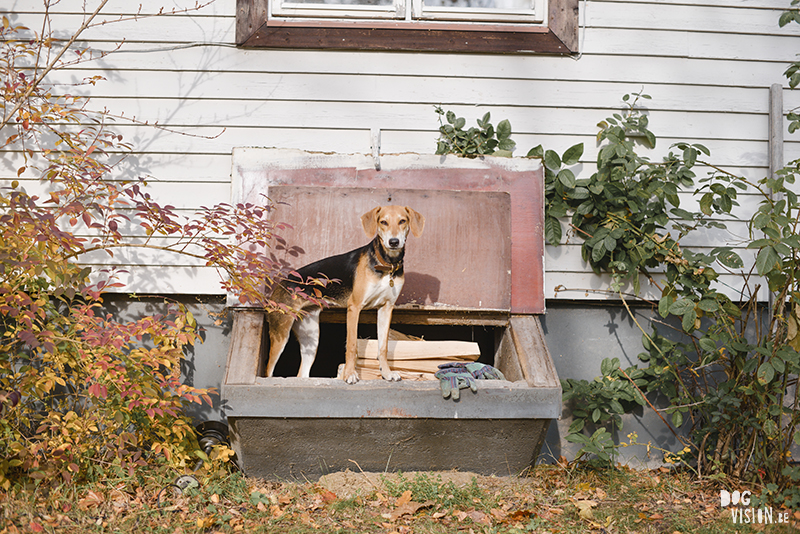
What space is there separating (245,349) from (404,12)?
241 cm

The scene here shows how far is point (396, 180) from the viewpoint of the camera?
381 centimetres

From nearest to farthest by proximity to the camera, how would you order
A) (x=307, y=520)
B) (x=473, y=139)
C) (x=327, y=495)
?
1. (x=307, y=520)
2. (x=327, y=495)
3. (x=473, y=139)

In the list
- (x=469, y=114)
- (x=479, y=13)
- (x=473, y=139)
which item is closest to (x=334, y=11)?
(x=479, y=13)

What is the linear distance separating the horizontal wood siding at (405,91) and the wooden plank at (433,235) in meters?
0.43

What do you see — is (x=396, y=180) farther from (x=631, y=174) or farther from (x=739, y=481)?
(x=739, y=481)

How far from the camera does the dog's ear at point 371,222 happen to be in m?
3.28

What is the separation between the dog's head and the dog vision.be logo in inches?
87.4

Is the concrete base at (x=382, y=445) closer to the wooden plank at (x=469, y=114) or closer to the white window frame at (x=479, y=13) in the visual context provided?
the wooden plank at (x=469, y=114)

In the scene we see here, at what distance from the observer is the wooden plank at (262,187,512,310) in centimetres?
361

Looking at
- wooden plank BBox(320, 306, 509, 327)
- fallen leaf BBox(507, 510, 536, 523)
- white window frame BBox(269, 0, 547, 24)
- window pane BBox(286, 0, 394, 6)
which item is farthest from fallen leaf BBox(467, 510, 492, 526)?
window pane BBox(286, 0, 394, 6)

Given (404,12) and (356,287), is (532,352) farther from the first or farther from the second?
(404,12)

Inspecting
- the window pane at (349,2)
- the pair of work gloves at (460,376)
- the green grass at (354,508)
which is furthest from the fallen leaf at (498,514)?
the window pane at (349,2)

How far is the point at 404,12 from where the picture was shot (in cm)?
400

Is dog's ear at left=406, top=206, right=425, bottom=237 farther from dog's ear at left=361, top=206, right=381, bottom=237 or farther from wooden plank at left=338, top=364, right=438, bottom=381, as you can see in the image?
wooden plank at left=338, top=364, right=438, bottom=381
